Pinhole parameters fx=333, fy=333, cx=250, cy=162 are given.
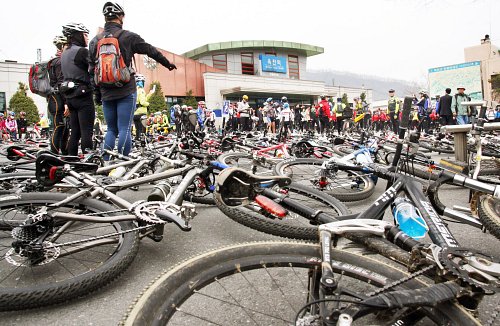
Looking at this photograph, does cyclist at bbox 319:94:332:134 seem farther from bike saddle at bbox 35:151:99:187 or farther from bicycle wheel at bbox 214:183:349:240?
bike saddle at bbox 35:151:99:187

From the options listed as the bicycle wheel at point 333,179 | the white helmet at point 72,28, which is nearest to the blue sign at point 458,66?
the bicycle wheel at point 333,179

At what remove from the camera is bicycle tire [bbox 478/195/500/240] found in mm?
1957

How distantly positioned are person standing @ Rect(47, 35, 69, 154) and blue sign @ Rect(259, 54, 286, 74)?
38560mm

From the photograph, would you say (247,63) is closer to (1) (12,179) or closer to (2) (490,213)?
(1) (12,179)

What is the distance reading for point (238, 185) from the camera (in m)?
1.91

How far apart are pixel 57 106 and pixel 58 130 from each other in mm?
386

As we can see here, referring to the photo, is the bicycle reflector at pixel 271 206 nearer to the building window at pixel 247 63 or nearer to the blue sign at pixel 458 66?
the blue sign at pixel 458 66

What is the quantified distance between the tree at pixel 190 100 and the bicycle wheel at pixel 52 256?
32.7 m

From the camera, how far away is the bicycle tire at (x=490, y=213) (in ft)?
6.42

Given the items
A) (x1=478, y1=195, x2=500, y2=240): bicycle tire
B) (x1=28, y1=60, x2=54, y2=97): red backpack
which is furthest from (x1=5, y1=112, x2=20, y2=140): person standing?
(x1=478, y1=195, x2=500, y2=240): bicycle tire

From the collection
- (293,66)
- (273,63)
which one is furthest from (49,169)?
(293,66)

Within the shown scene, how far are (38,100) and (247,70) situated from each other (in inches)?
934

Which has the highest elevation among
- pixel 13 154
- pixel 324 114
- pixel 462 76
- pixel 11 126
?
pixel 462 76

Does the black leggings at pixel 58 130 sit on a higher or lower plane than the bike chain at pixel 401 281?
higher
